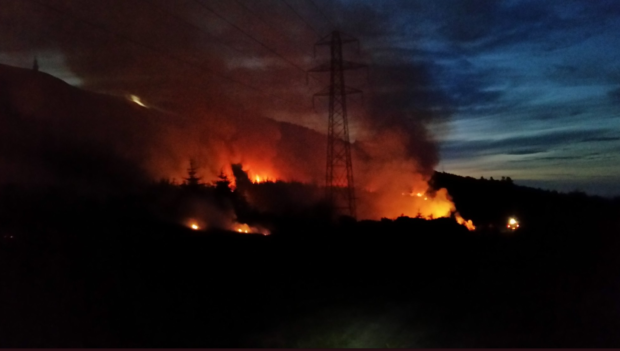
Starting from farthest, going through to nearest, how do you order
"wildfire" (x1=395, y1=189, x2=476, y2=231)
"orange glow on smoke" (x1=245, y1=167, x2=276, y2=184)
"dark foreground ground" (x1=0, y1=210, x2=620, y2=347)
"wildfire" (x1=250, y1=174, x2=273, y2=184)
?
"orange glow on smoke" (x1=245, y1=167, x2=276, y2=184) → "wildfire" (x1=250, y1=174, x2=273, y2=184) → "wildfire" (x1=395, y1=189, x2=476, y2=231) → "dark foreground ground" (x1=0, y1=210, x2=620, y2=347)

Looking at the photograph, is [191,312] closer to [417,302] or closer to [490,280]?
[417,302]

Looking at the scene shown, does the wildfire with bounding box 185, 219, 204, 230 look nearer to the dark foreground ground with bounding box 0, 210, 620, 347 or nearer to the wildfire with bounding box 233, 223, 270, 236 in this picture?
the wildfire with bounding box 233, 223, 270, 236

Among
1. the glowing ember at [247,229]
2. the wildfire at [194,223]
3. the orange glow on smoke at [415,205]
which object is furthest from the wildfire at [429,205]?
the wildfire at [194,223]

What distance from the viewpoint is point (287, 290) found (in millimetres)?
20188

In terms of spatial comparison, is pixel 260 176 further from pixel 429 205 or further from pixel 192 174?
pixel 429 205

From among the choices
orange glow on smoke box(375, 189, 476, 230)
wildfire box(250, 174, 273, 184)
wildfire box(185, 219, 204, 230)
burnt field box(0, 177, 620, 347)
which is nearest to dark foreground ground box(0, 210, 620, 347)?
burnt field box(0, 177, 620, 347)

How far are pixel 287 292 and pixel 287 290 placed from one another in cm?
30

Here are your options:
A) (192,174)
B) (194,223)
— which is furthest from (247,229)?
(192,174)

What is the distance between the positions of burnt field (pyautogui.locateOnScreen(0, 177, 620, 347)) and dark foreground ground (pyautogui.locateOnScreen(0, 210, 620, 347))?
59mm

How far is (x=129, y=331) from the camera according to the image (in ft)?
48.8

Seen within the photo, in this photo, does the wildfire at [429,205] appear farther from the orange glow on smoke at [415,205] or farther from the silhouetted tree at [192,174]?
the silhouetted tree at [192,174]

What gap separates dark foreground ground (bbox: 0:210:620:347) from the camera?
14.4 metres

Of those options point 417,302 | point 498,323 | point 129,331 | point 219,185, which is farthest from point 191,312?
point 219,185

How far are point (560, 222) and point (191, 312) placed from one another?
41.6 metres
